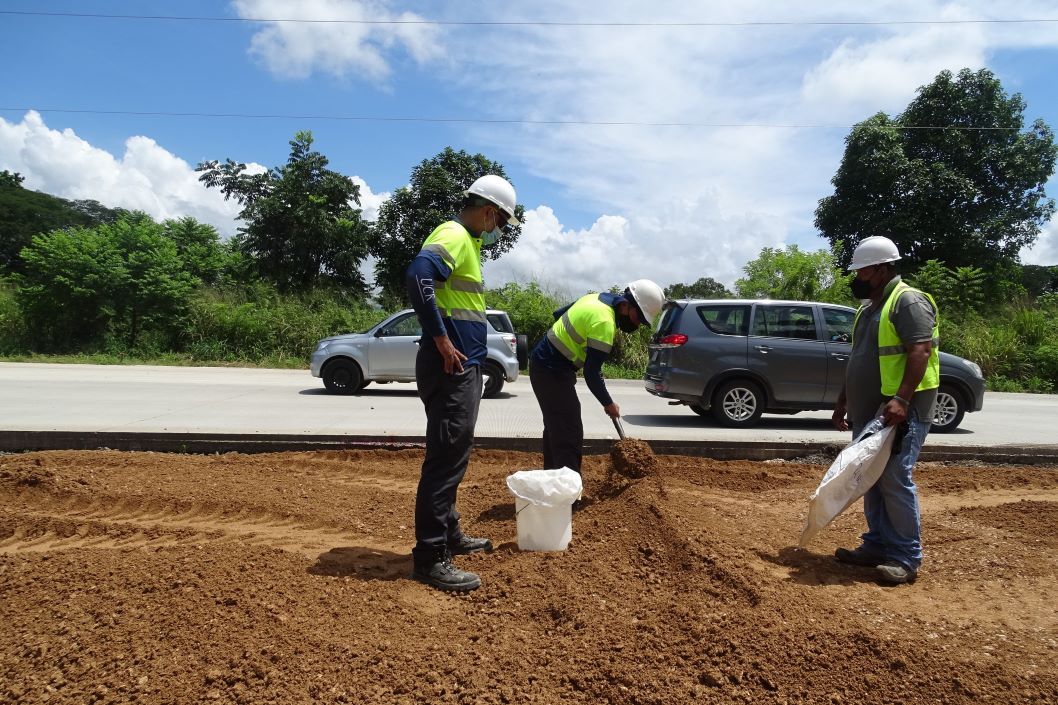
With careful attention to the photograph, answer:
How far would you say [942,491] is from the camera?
18.8ft

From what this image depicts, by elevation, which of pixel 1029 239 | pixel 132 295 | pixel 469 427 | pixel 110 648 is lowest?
pixel 110 648

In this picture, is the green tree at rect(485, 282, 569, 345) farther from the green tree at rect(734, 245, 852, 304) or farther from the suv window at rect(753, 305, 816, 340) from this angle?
the suv window at rect(753, 305, 816, 340)

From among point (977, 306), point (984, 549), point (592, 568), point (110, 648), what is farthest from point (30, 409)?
point (977, 306)

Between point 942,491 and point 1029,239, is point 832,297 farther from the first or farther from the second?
point 942,491

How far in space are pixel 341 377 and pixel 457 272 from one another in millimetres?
10146

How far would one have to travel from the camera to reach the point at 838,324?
9883 mm

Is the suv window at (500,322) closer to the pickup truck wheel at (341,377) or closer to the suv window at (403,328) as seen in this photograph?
the suv window at (403,328)

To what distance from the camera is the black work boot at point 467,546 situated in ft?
12.8

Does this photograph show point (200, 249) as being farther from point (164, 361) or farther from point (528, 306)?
point (528, 306)

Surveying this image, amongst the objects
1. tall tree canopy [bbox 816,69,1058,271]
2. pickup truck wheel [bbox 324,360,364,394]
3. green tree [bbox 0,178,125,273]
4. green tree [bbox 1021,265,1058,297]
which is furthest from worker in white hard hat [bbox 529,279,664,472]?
green tree [bbox 0,178,125,273]

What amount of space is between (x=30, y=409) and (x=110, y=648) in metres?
8.34

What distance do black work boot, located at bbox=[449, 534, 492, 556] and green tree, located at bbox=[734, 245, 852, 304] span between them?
61.3ft

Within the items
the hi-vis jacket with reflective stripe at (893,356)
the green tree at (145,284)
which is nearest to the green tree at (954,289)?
the hi-vis jacket with reflective stripe at (893,356)

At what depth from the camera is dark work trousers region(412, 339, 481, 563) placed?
3445mm
